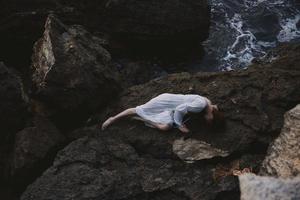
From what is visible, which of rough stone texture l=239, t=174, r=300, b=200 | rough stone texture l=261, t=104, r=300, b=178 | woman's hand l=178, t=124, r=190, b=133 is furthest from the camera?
woman's hand l=178, t=124, r=190, b=133

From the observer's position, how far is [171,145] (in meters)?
9.63

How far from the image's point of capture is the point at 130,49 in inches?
572

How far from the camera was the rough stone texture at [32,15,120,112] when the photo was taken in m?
10.6

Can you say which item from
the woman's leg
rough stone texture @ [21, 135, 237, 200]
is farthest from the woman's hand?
the woman's leg

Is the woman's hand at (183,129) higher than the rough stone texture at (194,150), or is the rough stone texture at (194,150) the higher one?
the woman's hand at (183,129)

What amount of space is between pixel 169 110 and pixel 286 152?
273cm

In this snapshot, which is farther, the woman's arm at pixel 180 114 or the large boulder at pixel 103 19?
the large boulder at pixel 103 19

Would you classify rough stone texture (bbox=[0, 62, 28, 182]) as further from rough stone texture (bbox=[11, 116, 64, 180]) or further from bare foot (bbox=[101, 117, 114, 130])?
bare foot (bbox=[101, 117, 114, 130])

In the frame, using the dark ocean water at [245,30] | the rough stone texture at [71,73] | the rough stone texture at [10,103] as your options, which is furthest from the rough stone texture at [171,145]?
the dark ocean water at [245,30]

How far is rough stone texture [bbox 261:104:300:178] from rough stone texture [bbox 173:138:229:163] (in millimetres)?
1030

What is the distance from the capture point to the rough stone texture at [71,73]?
34.7 ft

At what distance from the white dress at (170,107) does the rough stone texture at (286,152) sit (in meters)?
1.77

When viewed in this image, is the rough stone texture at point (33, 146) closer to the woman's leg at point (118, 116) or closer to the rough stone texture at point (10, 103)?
the rough stone texture at point (10, 103)

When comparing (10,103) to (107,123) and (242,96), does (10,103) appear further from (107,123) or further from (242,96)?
(242,96)
